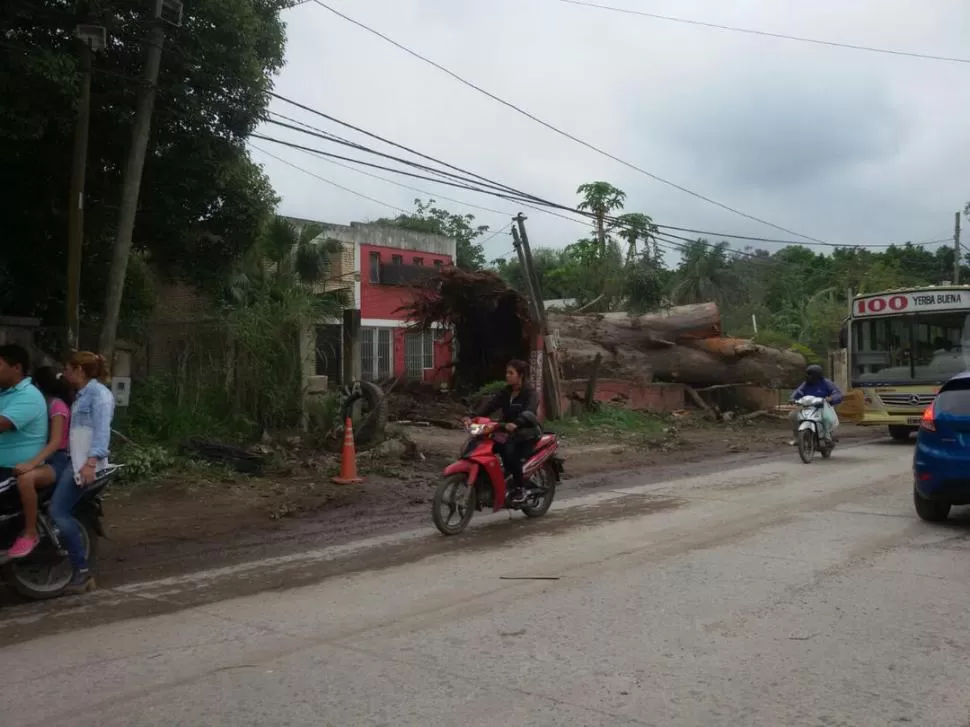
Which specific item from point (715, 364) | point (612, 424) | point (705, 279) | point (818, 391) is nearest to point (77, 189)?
point (818, 391)

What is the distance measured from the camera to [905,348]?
60.2 ft

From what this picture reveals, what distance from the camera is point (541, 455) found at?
994 centimetres

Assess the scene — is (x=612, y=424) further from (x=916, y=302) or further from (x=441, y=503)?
(x=441, y=503)

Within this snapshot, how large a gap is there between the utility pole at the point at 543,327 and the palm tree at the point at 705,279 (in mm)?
19898

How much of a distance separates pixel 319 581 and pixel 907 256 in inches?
2288

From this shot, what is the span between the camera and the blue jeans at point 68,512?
6664 millimetres

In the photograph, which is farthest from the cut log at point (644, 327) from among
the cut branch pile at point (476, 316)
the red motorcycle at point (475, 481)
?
the red motorcycle at point (475, 481)

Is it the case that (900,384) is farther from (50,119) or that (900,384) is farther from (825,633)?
(50,119)

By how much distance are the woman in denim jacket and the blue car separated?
7.64 meters

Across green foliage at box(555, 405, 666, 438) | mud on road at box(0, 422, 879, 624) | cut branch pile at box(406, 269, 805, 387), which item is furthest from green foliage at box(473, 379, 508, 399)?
mud on road at box(0, 422, 879, 624)

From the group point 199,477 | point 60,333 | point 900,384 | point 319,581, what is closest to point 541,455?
point 319,581

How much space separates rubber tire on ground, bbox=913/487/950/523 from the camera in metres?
9.30

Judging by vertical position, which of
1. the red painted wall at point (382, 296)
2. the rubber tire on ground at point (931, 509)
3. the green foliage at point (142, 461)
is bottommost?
the rubber tire on ground at point (931, 509)

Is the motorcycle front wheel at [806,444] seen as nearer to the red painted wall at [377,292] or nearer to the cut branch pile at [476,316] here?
the cut branch pile at [476,316]
